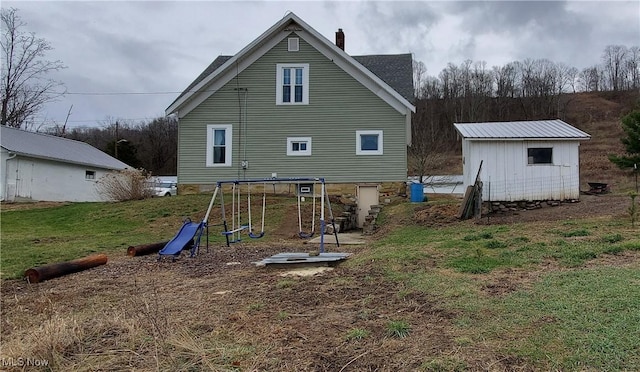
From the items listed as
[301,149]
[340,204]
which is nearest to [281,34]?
[301,149]

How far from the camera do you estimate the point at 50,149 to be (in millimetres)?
24688

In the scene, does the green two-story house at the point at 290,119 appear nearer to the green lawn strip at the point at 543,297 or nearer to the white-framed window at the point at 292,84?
the white-framed window at the point at 292,84

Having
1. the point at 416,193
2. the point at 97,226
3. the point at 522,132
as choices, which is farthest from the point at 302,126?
the point at 97,226

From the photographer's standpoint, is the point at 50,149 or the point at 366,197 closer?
the point at 366,197

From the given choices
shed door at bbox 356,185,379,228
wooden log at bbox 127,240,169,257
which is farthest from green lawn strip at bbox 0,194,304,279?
shed door at bbox 356,185,379,228

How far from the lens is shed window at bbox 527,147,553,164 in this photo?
45.1 feet

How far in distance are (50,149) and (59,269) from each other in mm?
20903

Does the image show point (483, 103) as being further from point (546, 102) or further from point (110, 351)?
point (110, 351)

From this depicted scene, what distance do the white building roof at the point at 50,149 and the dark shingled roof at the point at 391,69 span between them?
9944 mm

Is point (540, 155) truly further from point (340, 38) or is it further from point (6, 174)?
point (6, 174)

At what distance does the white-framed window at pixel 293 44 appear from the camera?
17625mm

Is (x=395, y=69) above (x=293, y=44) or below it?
above

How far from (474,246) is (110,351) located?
5.40 meters

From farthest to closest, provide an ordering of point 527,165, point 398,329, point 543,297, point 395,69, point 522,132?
point 395,69 → point 522,132 → point 527,165 → point 543,297 → point 398,329
